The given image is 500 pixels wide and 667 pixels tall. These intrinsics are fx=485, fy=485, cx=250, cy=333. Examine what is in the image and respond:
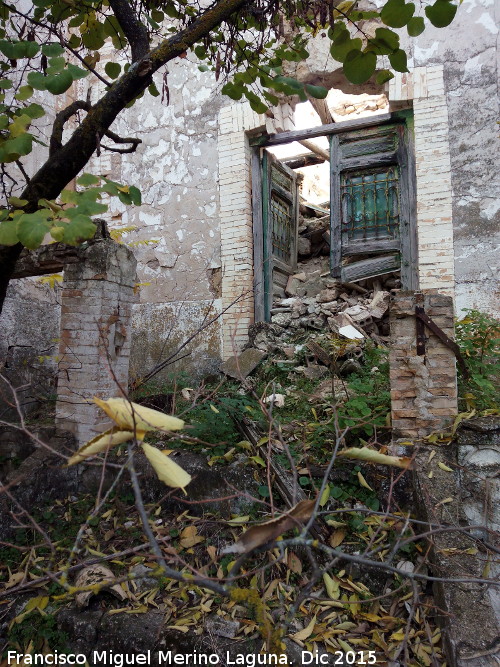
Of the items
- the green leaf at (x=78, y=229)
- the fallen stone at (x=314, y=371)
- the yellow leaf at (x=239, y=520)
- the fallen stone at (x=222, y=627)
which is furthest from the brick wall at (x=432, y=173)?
the green leaf at (x=78, y=229)

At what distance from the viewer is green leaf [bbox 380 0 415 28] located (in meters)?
2.00

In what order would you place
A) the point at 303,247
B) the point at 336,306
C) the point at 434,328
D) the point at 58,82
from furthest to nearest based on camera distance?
1. the point at 303,247
2. the point at 336,306
3. the point at 434,328
4. the point at 58,82

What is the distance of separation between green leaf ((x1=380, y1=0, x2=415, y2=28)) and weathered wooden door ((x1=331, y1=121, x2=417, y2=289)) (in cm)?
434

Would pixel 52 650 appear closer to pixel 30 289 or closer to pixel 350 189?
pixel 30 289

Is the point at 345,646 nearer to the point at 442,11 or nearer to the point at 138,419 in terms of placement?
the point at 138,419

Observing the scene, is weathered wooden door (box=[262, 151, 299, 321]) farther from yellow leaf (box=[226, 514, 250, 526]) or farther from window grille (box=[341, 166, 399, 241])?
yellow leaf (box=[226, 514, 250, 526])

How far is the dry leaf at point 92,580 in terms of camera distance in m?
2.86

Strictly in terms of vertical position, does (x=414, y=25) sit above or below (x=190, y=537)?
above

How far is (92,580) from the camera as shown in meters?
2.99

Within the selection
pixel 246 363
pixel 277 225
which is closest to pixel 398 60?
pixel 246 363

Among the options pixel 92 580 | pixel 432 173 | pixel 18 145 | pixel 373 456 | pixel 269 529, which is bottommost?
pixel 92 580

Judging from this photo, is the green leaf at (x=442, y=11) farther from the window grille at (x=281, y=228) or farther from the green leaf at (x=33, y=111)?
the window grille at (x=281, y=228)

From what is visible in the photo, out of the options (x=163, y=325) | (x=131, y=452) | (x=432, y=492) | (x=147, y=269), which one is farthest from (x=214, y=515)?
(x=147, y=269)

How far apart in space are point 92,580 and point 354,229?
5.26m
